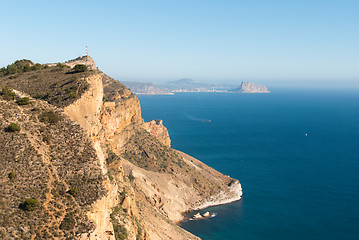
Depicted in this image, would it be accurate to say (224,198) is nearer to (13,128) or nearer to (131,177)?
(131,177)

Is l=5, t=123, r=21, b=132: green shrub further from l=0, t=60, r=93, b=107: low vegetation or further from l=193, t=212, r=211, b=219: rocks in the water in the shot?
l=193, t=212, r=211, b=219: rocks in the water

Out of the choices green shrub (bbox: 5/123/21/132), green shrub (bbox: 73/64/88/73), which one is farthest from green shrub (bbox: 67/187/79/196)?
green shrub (bbox: 73/64/88/73)

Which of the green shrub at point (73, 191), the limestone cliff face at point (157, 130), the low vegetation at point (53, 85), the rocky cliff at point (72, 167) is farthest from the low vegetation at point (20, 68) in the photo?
the limestone cliff face at point (157, 130)

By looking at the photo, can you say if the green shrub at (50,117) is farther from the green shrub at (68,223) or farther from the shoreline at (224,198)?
the shoreline at (224,198)

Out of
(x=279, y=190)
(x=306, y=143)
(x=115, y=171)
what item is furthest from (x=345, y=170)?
(x=115, y=171)

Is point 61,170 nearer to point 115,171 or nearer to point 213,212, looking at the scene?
point 115,171

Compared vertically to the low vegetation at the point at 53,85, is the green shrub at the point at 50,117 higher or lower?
lower

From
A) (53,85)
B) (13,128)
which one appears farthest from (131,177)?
(13,128)
